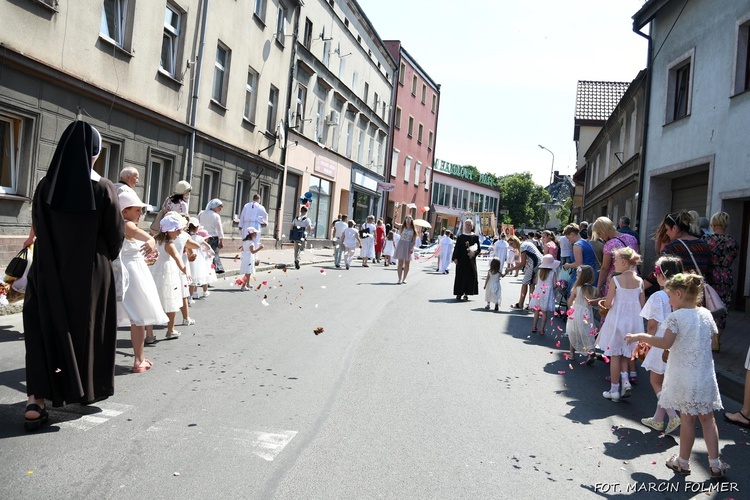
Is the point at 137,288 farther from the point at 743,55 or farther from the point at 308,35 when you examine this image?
the point at 308,35

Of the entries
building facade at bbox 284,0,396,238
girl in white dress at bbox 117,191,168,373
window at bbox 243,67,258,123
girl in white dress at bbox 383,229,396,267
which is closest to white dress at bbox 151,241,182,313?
girl in white dress at bbox 117,191,168,373

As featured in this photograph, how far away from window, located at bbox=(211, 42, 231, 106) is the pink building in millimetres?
25274

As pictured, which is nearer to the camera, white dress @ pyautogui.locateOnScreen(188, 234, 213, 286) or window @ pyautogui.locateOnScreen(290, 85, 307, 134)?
white dress @ pyautogui.locateOnScreen(188, 234, 213, 286)

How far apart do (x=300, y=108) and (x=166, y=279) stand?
2157 centimetres

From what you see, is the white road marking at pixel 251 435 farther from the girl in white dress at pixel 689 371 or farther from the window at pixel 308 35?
the window at pixel 308 35

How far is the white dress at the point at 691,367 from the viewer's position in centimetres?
438

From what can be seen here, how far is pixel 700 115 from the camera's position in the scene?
48.5ft

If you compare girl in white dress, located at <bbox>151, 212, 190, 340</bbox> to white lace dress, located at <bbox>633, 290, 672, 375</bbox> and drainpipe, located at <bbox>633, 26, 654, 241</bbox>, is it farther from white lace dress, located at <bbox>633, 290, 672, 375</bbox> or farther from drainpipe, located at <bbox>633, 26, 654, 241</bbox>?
drainpipe, located at <bbox>633, 26, 654, 241</bbox>

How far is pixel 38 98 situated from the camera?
11.7 meters

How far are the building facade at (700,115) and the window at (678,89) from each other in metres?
0.02

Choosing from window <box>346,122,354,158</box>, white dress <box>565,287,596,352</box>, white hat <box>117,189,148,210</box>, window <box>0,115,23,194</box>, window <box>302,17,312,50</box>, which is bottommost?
white dress <box>565,287,596,352</box>

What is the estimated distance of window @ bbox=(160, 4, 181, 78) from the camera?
650 inches

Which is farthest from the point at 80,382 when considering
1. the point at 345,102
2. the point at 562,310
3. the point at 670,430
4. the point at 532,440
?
the point at 345,102

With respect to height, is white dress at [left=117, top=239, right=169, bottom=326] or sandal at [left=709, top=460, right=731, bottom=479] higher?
white dress at [left=117, top=239, right=169, bottom=326]
